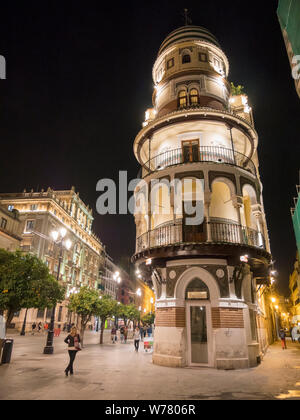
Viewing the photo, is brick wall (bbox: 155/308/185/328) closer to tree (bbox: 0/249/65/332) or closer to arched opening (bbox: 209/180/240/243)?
arched opening (bbox: 209/180/240/243)

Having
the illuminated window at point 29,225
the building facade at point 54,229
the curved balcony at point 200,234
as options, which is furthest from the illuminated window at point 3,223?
the curved balcony at point 200,234

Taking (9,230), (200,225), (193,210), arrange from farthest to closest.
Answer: (9,230)
(193,210)
(200,225)

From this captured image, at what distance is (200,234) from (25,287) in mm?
12068

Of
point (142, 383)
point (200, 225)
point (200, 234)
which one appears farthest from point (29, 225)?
point (142, 383)

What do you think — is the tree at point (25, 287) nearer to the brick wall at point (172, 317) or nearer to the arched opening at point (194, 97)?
the brick wall at point (172, 317)

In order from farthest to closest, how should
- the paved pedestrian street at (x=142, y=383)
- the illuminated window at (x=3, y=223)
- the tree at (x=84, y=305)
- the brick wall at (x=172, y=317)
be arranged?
the illuminated window at (x=3, y=223)
the tree at (x=84, y=305)
the brick wall at (x=172, y=317)
the paved pedestrian street at (x=142, y=383)

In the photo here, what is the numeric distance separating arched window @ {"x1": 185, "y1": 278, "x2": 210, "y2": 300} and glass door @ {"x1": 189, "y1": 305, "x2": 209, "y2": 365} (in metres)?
0.48

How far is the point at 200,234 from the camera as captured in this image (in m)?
14.9

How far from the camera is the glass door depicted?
41.8ft

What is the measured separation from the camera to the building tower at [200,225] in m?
12.9

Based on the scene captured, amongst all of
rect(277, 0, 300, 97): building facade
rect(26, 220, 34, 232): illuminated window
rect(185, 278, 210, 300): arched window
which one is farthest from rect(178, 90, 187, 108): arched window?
rect(26, 220, 34, 232): illuminated window

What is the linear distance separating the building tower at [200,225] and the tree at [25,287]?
769 cm

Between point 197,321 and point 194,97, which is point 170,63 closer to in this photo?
point 194,97
